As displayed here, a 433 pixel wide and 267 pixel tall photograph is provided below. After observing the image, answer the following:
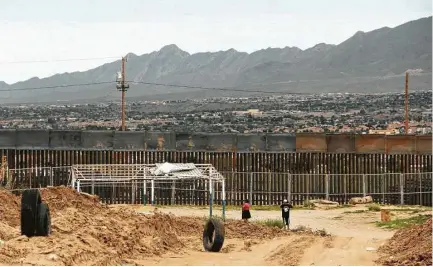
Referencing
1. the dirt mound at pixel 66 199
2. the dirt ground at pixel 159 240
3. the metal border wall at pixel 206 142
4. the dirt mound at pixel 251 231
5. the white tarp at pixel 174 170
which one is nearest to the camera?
the dirt ground at pixel 159 240

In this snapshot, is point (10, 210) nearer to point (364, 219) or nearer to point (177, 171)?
point (177, 171)

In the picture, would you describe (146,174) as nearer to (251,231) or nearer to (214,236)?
(251,231)

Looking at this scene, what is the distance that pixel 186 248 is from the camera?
23.7 meters

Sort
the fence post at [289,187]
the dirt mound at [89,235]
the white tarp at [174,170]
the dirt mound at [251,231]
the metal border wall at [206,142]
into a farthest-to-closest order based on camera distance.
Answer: the metal border wall at [206,142]
the fence post at [289,187]
the white tarp at [174,170]
the dirt mound at [251,231]
the dirt mound at [89,235]

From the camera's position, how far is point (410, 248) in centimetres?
2091

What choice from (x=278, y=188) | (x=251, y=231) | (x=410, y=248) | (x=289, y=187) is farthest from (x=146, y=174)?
(x=410, y=248)

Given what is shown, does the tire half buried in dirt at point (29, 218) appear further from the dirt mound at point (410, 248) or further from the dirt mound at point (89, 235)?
the dirt mound at point (410, 248)

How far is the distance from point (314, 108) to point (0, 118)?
152 feet

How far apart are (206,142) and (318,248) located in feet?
59.9

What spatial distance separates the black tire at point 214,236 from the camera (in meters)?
22.9

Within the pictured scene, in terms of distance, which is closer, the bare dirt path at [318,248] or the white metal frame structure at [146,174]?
the bare dirt path at [318,248]

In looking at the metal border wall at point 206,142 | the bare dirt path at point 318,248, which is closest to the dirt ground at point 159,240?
the bare dirt path at point 318,248

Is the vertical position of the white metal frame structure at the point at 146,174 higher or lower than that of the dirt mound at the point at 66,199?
higher

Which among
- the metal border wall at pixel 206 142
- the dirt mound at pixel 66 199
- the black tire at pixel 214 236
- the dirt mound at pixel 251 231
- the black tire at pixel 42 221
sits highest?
the metal border wall at pixel 206 142
